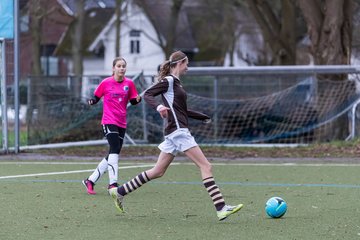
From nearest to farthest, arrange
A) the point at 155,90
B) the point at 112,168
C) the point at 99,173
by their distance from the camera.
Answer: the point at 155,90 < the point at 112,168 < the point at 99,173

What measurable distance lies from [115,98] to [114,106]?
11 centimetres

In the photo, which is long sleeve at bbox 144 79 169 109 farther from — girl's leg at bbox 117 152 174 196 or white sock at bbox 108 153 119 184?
white sock at bbox 108 153 119 184

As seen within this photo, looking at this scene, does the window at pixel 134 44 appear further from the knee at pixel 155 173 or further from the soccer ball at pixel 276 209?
the soccer ball at pixel 276 209

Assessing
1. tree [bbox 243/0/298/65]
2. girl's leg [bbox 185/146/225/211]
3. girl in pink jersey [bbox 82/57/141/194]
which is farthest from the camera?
tree [bbox 243/0/298/65]

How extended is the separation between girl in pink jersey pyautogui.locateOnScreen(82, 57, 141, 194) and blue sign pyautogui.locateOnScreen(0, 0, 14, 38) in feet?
23.8

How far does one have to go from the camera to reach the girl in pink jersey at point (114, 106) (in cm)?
1200

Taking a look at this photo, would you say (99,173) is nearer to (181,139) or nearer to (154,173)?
(154,173)

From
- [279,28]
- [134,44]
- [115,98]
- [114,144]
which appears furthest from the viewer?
[134,44]

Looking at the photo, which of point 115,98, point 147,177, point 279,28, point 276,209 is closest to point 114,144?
point 115,98

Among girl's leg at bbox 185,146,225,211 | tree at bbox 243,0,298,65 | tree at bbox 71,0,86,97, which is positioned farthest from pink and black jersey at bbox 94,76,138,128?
tree at bbox 71,0,86,97

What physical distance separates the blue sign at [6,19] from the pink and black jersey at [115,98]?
23.8 feet

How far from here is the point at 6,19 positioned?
18922 mm

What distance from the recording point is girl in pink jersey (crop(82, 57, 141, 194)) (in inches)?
472

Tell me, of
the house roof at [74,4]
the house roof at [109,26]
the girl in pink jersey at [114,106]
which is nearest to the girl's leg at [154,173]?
the girl in pink jersey at [114,106]
